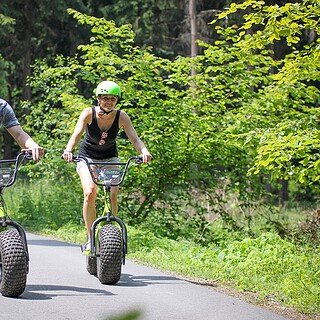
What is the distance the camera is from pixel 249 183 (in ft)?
55.4

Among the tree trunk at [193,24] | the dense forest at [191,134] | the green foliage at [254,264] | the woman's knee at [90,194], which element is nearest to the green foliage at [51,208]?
the dense forest at [191,134]

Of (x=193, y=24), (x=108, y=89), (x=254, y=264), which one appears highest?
(x=193, y=24)

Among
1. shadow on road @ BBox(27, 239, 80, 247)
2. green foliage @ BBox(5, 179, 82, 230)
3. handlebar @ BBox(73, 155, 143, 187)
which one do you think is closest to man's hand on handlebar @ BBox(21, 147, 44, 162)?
handlebar @ BBox(73, 155, 143, 187)

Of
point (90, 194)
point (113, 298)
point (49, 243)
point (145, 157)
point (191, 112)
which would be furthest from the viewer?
point (191, 112)

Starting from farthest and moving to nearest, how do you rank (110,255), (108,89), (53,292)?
(108,89) < (110,255) < (53,292)

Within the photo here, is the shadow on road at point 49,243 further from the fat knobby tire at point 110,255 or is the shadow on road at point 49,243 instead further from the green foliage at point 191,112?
the fat knobby tire at point 110,255

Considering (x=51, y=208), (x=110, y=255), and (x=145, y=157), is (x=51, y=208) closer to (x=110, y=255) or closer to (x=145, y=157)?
(x=145, y=157)

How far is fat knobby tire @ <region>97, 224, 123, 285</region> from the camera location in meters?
8.52

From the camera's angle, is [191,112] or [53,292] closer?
[53,292]

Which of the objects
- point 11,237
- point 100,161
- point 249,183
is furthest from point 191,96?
point 11,237

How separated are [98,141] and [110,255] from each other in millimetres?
1190

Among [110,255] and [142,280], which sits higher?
[110,255]

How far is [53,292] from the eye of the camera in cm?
823

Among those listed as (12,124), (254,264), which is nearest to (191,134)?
(254,264)
